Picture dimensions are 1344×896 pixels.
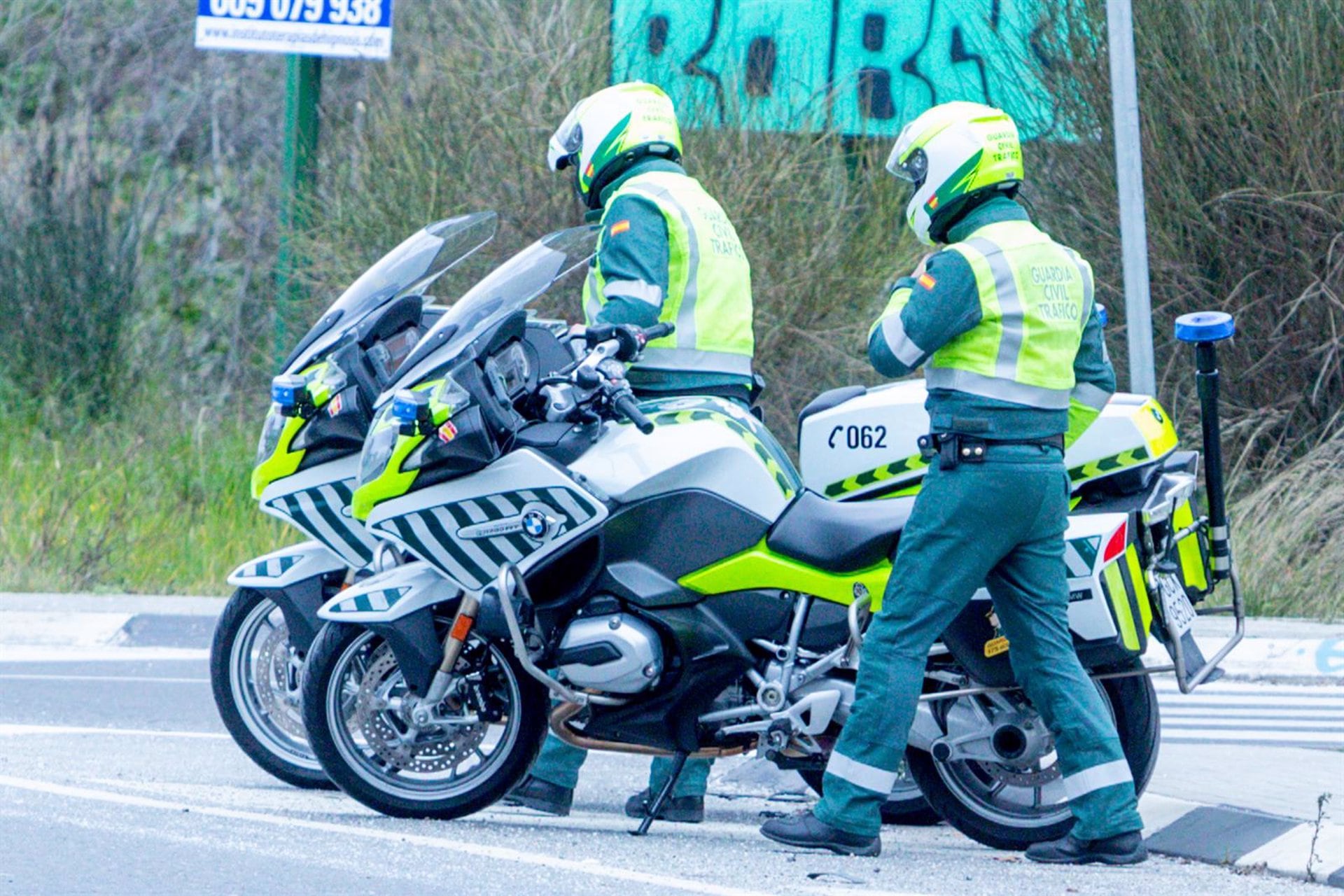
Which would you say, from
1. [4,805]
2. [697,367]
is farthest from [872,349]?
[4,805]

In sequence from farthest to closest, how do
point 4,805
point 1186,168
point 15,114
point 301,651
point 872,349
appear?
point 15,114 < point 1186,168 < point 301,651 < point 4,805 < point 872,349

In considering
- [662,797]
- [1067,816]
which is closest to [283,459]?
[662,797]

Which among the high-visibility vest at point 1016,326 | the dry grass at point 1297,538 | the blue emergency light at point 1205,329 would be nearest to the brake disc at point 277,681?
the high-visibility vest at point 1016,326

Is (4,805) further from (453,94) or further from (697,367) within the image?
(453,94)

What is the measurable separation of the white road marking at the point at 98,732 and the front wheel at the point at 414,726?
1.84 m

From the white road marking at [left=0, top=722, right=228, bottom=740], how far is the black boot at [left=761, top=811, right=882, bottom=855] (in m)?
2.69

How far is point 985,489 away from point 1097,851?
3.16 feet

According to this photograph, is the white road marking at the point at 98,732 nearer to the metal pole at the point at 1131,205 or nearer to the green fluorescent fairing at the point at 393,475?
the green fluorescent fairing at the point at 393,475

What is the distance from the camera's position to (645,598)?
5.50 meters

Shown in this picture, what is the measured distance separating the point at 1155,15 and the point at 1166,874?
24.1 ft

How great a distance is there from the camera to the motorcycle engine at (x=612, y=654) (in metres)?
5.45

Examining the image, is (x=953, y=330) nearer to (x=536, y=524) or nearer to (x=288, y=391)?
(x=536, y=524)

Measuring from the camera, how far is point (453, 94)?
40.4 feet

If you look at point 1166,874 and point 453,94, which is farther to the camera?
point 453,94
